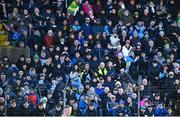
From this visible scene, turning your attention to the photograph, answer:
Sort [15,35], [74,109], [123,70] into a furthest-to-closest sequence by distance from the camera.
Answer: [15,35], [123,70], [74,109]

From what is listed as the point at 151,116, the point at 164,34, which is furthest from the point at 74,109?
the point at 164,34

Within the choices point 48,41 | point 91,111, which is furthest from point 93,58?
point 91,111

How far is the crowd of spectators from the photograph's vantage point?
2394 centimetres

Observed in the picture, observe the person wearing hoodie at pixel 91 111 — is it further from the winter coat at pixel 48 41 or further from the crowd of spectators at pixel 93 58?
the winter coat at pixel 48 41

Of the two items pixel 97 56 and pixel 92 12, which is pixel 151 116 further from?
pixel 92 12

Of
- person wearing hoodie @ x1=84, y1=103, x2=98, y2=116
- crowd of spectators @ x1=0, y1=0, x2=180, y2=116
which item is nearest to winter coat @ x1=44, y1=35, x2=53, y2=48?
crowd of spectators @ x1=0, y1=0, x2=180, y2=116

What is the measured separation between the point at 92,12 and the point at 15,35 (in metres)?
2.99

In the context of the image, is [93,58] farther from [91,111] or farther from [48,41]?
[91,111]

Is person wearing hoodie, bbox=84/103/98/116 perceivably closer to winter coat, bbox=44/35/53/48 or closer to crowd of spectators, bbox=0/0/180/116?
crowd of spectators, bbox=0/0/180/116

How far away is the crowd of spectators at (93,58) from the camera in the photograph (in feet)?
78.5

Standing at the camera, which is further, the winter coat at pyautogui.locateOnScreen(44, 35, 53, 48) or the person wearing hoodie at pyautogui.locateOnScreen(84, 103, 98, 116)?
the winter coat at pyautogui.locateOnScreen(44, 35, 53, 48)

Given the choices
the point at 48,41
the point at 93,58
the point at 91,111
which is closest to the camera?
the point at 91,111

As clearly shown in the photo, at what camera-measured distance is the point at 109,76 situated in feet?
81.6

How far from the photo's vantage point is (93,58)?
26.1 meters
